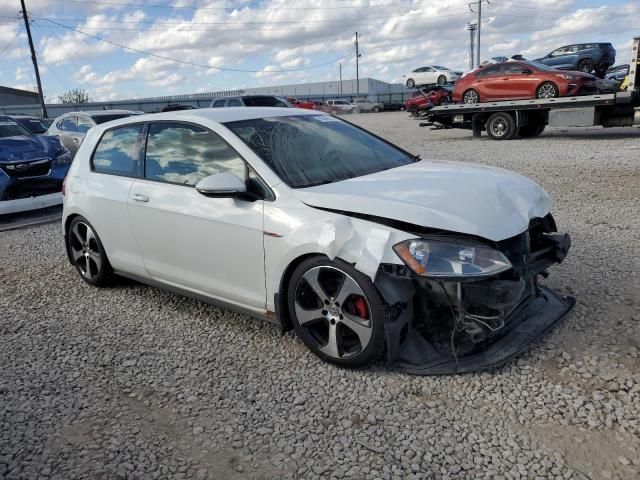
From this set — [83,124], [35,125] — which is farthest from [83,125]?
[35,125]

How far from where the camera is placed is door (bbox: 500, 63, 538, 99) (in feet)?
49.0

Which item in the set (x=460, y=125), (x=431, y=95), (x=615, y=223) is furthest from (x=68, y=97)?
(x=615, y=223)

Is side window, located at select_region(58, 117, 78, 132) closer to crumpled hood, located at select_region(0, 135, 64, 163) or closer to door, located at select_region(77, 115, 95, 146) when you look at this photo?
door, located at select_region(77, 115, 95, 146)

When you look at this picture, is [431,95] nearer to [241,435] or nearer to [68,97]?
[241,435]

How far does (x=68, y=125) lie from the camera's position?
40.0 feet

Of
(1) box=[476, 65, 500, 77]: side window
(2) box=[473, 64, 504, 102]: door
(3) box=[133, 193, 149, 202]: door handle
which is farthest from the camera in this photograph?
Answer: (1) box=[476, 65, 500, 77]: side window

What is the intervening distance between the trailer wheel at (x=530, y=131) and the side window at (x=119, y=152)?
13.3m

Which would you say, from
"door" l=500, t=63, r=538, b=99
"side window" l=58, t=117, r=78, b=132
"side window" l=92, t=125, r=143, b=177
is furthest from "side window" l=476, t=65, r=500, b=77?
"side window" l=92, t=125, r=143, b=177

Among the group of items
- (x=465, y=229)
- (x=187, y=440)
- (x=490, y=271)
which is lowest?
(x=187, y=440)

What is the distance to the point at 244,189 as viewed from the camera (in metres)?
3.43

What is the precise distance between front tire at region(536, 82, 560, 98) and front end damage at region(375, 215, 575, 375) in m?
12.6

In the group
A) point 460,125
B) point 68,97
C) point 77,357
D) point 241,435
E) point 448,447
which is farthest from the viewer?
point 68,97

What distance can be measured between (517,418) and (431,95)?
2615 centimetres

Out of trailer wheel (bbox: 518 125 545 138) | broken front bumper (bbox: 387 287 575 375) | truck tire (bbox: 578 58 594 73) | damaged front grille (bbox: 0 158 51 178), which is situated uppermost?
truck tire (bbox: 578 58 594 73)
